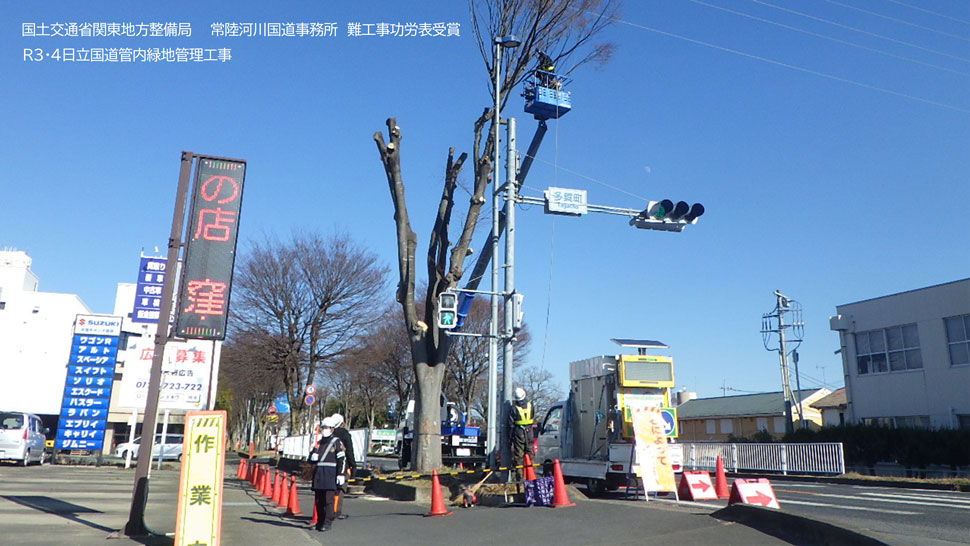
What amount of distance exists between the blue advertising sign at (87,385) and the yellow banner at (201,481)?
27.0 m

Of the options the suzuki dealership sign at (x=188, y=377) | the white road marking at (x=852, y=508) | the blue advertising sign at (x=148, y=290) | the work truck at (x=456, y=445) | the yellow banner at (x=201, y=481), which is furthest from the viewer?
the blue advertising sign at (x=148, y=290)

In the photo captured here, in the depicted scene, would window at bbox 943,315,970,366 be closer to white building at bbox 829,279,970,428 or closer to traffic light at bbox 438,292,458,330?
white building at bbox 829,279,970,428

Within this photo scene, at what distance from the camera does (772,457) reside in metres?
25.1

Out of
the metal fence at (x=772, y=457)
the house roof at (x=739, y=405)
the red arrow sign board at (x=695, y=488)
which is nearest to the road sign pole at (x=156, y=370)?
the red arrow sign board at (x=695, y=488)

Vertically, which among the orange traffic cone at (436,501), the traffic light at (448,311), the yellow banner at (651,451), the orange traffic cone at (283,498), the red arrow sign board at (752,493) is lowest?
the orange traffic cone at (283,498)

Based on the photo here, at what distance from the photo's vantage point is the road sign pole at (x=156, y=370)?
30.6 ft

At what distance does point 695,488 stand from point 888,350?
2161cm

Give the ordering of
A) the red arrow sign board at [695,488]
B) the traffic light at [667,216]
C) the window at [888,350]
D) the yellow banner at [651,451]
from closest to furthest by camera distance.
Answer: the yellow banner at [651,451]
the red arrow sign board at [695,488]
the traffic light at [667,216]
the window at [888,350]

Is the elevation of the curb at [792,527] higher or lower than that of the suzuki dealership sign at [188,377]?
lower

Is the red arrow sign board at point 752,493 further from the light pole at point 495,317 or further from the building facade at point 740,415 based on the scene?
the building facade at point 740,415

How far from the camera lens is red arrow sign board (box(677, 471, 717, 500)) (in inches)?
471

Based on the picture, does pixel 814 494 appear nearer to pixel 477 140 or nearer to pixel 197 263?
pixel 477 140

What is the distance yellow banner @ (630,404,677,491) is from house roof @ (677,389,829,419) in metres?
47.3

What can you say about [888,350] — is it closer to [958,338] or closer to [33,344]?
[958,338]
